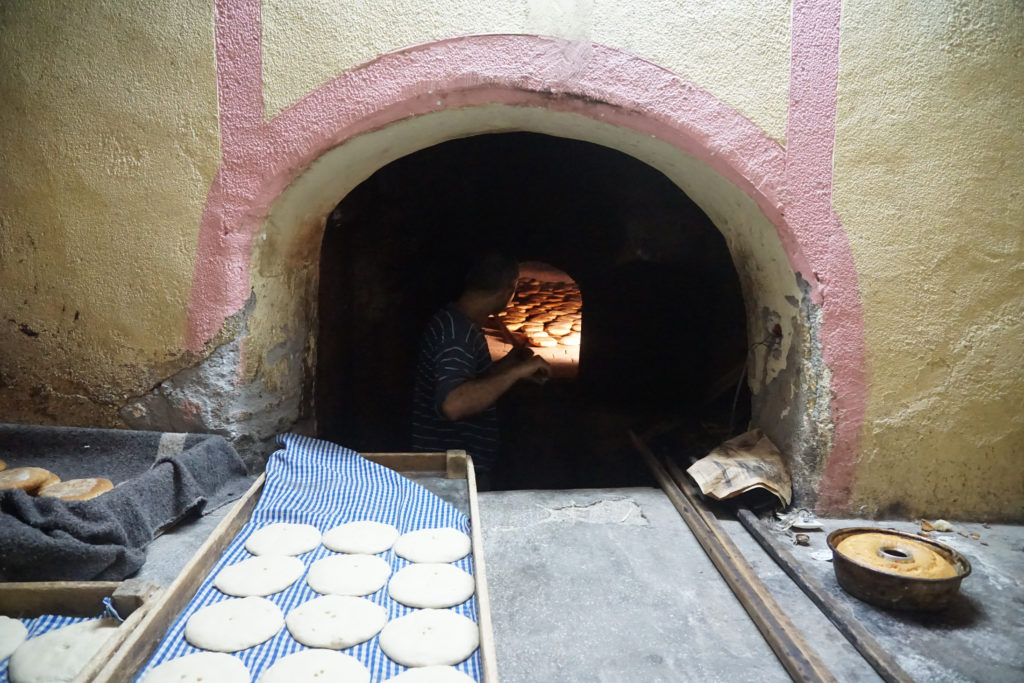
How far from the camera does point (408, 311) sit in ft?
17.0

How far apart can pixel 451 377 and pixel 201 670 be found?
160 centimetres

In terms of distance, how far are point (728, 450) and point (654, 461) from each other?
0.55 m

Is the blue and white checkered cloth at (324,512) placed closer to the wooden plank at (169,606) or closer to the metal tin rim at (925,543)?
the wooden plank at (169,606)

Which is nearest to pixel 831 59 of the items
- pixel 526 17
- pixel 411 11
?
pixel 526 17

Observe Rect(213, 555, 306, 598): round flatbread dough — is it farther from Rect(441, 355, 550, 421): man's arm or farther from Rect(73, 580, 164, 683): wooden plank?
Rect(441, 355, 550, 421): man's arm

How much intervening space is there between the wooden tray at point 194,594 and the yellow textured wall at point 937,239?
66.2 inches

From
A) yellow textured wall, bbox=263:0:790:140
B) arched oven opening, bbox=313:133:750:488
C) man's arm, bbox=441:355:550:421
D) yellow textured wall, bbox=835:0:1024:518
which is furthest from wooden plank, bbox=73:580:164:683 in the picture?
arched oven opening, bbox=313:133:750:488

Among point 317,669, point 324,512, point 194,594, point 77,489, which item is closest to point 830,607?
point 317,669

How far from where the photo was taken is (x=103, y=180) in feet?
7.80

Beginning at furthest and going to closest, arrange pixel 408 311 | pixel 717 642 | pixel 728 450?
pixel 408 311, pixel 728 450, pixel 717 642

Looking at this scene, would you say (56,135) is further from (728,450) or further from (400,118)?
(728,450)

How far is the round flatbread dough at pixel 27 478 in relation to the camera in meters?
2.08

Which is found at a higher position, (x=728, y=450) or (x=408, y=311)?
(x=408, y=311)

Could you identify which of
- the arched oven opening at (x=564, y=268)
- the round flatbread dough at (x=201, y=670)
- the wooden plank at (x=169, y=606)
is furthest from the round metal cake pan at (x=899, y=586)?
the arched oven opening at (x=564, y=268)
